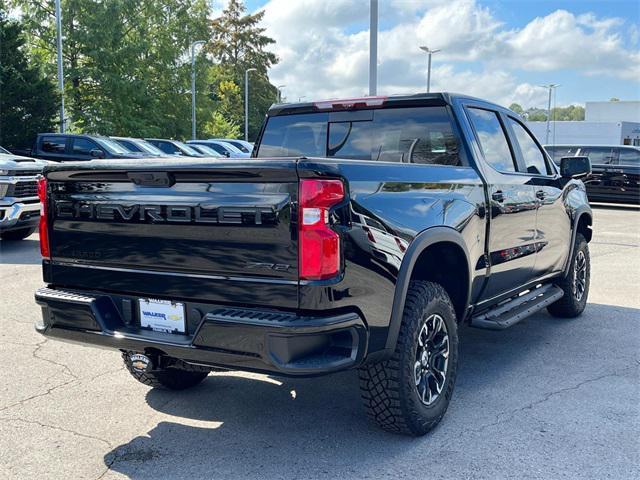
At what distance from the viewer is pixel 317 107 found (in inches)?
186

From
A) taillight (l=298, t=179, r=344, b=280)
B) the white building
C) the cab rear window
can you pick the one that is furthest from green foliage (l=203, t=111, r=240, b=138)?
taillight (l=298, t=179, r=344, b=280)

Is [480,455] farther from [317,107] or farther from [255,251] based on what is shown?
[317,107]

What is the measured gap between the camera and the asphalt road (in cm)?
322

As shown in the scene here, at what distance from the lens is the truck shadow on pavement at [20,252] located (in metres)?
8.98

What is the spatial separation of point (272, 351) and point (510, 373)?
→ 242 cm

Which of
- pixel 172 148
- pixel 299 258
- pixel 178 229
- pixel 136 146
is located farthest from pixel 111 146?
pixel 299 258

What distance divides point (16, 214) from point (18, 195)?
0.33 meters

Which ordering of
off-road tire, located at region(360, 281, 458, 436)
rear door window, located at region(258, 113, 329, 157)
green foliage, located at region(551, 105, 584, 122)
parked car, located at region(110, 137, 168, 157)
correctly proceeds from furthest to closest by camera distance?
1. green foliage, located at region(551, 105, 584, 122)
2. parked car, located at region(110, 137, 168, 157)
3. rear door window, located at region(258, 113, 329, 157)
4. off-road tire, located at region(360, 281, 458, 436)

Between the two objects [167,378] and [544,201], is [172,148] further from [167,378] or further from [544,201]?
[167,378]

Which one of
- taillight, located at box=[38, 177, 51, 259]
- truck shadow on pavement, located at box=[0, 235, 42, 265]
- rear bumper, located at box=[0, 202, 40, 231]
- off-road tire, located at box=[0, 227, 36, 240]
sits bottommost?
truck shadow on pavement, located at box=[0, 235, 42, 265]

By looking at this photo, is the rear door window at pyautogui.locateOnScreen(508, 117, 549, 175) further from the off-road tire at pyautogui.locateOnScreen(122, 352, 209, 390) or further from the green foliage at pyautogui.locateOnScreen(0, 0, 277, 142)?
the green foliage at pyautogui.locateOnScreen(0, 0, 277, 142)

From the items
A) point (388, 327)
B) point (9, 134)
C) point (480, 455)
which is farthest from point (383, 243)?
point (9, 134)

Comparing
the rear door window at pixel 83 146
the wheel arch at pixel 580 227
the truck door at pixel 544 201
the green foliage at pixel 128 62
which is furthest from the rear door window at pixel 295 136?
the green foliage at pixel 128 62

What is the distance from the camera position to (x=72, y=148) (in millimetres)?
14953
